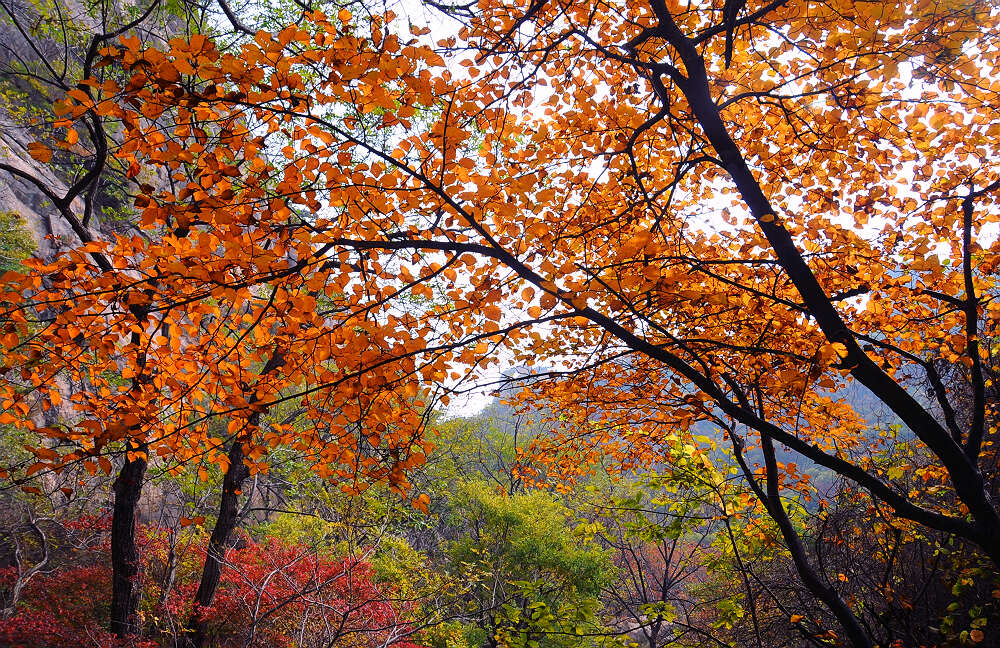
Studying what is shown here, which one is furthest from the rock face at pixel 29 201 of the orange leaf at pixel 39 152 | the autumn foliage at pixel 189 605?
the orange leaf at pixel 39 152

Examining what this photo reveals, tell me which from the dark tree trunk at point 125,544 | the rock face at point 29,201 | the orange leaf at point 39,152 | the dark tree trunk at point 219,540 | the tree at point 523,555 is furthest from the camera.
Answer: the rock face at point 29,201

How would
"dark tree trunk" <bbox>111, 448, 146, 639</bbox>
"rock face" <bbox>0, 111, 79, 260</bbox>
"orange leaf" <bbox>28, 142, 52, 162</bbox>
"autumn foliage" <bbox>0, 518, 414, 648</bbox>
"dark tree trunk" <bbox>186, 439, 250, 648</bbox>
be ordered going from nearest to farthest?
1. "orange leaf" <bbox>28, 142, 52, 162</bbox>
2. "dark tree trunk" <bbox>111, 448, 146, 639</bbox>
3. "autumn foliage" <bbox>0, 518, 414, 648</bbox>
4. "dark tree trunk" <bbox>186, 439, 250, 648</bbox>
5. "rock face" <bbox>0, 111, 79, 260</bbox>

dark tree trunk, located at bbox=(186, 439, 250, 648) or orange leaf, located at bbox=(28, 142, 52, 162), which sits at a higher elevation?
orange leaf, located at bbox=(28, 142, 52, 162)

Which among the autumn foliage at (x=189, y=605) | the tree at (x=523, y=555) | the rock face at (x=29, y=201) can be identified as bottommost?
the autumn foliage at (x=189, y=605)

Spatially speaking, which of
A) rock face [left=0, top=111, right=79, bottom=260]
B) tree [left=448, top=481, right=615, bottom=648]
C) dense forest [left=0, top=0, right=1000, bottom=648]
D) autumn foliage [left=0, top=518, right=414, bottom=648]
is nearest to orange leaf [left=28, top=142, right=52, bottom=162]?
dense forest [left=0, top=0, right=1000, bottom=648]

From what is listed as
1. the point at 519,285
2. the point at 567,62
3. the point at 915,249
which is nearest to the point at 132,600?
the point at 519,285

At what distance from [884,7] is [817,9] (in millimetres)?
421

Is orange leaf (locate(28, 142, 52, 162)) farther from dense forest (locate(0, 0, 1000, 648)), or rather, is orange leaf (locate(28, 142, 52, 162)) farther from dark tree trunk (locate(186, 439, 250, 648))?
dark tree trunk (locate(186, 439, 250, 648))

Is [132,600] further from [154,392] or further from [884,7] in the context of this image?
[884,7]

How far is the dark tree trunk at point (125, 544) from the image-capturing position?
4.97 meters

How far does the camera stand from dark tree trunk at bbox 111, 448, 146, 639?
16.3ft

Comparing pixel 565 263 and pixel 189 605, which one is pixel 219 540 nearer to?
pixel 189 605

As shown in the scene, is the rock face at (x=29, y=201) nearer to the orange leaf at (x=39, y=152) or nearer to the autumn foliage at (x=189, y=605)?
the autumn foliage at (x=189, y=605)

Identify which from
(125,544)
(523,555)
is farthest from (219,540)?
(523,555)
